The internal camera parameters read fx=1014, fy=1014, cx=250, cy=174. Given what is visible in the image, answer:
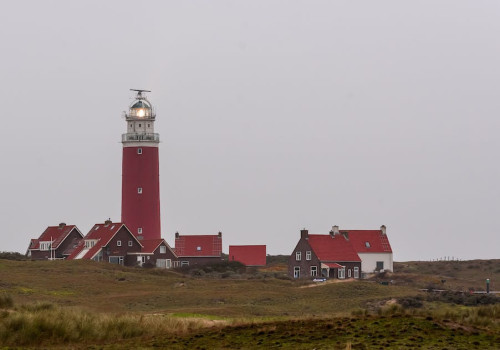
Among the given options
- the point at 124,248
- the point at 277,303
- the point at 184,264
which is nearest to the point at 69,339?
the point at 277,303

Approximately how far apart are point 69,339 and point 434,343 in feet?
38.3

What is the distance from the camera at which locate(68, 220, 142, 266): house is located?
92.2 meters

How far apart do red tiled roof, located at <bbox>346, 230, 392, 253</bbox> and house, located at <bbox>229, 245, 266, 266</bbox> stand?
48.4ft

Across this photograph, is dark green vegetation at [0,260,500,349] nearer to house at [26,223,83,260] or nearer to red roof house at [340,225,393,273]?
red roof house at [340,225,393,273]

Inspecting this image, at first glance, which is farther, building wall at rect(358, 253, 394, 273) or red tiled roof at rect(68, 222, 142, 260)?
red tiled roof at rect(68, 222, 142, 260)

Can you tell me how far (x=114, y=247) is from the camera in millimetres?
92812

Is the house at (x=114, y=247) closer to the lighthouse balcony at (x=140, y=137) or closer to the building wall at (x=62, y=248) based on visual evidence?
the building wall at (x=62, y=248)

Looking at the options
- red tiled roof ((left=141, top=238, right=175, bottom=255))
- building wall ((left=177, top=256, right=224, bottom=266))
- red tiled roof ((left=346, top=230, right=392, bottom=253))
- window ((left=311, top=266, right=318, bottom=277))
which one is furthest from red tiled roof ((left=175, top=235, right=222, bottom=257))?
window ((left=311, top=266, right=318, bottom=277))

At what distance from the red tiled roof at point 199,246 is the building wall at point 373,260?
671 inches

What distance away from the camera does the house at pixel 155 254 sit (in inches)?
3681

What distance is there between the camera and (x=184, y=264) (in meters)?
101

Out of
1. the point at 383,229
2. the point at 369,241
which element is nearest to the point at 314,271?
the point at 369,241

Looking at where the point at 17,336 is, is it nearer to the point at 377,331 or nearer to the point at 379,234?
the point at 377,331

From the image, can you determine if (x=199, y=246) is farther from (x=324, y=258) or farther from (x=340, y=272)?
(x=340, y=272)
